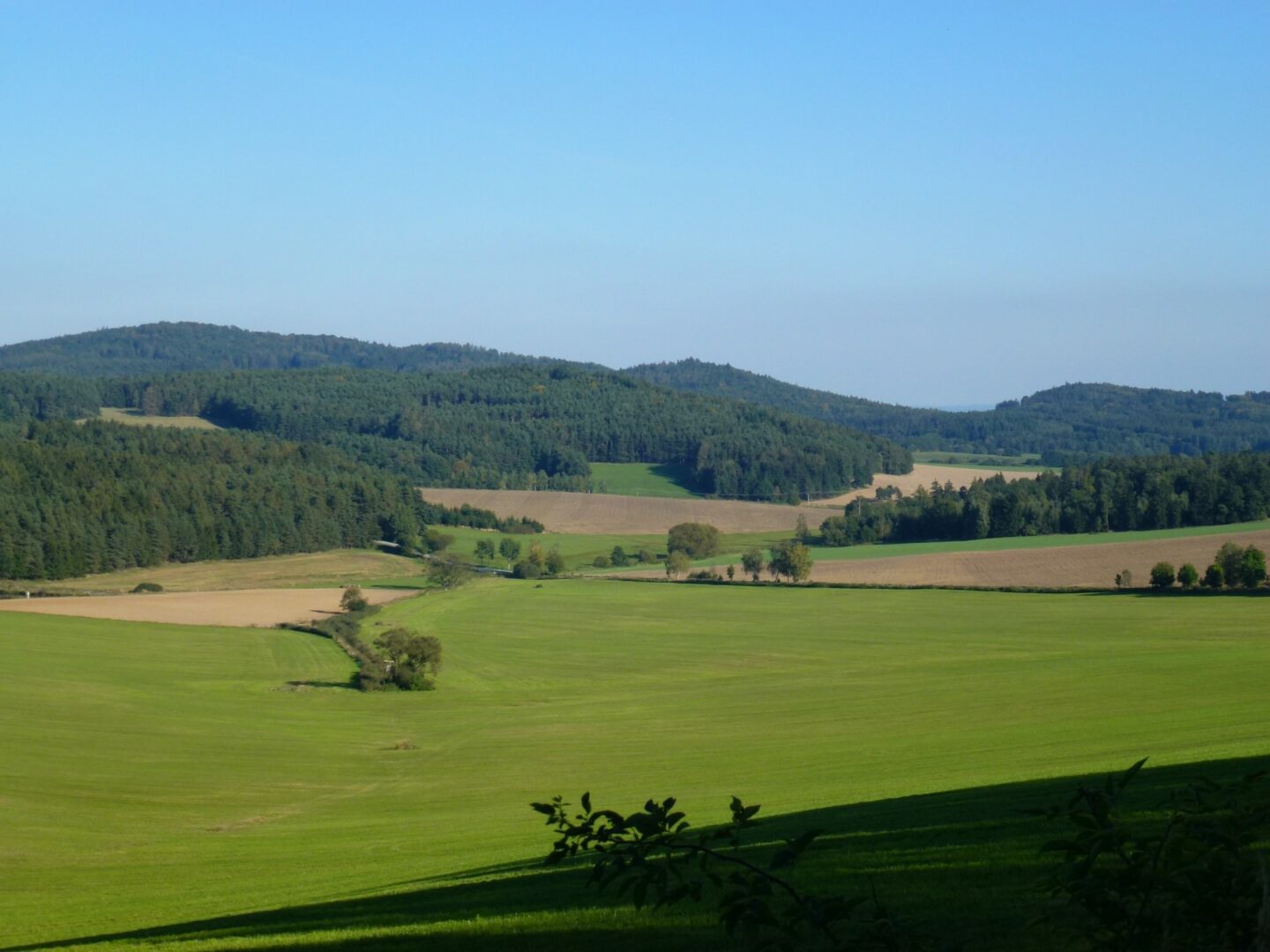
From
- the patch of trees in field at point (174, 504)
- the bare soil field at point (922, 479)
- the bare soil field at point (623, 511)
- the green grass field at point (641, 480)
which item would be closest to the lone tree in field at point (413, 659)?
the patch of trees in field at point (174, 504)

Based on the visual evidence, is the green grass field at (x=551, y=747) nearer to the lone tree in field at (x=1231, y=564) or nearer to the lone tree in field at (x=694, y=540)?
the lone tree in field at (x=1231, y=564)

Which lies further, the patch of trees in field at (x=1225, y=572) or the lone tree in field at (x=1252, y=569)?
the patch of trees in field at (x=1225, y=572)

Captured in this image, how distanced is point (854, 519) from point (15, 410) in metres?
126

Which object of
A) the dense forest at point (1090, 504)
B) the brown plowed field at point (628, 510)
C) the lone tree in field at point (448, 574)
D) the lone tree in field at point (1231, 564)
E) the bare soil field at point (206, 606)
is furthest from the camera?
the brown plowed field at point (628, 510)

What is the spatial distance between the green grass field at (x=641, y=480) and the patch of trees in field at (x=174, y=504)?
39807mm

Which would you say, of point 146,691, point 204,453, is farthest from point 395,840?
point 204,453

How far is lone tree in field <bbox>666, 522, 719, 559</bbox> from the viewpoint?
111438 millimetres

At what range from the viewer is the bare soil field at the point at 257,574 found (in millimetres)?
96375

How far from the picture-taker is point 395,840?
2744 cm

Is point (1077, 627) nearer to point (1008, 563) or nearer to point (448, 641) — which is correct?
point (1008, 563)

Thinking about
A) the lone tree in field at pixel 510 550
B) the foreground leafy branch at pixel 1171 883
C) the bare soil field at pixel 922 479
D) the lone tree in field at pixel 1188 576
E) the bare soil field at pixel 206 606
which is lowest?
the bare soil field at pixel 206 606

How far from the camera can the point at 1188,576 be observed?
257ft

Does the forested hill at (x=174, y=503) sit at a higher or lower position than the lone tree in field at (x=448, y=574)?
higher

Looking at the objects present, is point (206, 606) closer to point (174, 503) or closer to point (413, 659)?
point (413, 659)
